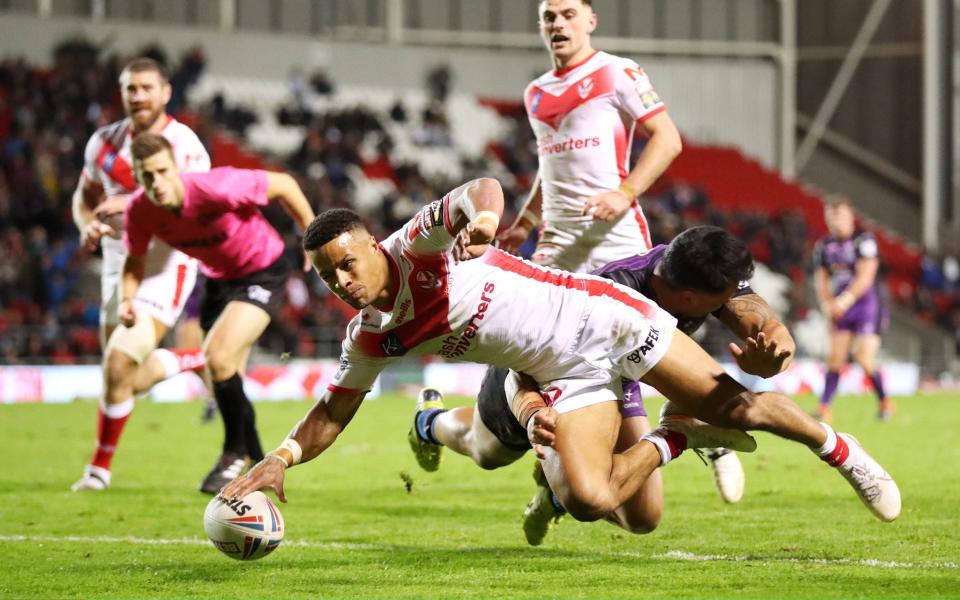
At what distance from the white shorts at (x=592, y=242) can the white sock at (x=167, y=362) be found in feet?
10.1

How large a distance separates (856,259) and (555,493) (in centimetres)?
1126

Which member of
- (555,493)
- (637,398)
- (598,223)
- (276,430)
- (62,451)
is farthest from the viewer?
(276,430)

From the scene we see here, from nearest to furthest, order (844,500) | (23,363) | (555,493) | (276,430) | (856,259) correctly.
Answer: (555,493), (844,500), (276,430), (856,259), (23,363)

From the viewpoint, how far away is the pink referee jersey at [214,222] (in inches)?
354

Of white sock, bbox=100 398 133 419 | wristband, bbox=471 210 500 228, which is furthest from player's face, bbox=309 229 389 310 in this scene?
white sock, bbox=100 398 133 419

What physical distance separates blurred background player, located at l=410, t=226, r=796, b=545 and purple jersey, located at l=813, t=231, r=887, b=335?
969 cm

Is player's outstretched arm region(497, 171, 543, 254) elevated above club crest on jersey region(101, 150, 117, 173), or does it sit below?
below

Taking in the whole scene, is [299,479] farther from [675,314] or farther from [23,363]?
[23,363]

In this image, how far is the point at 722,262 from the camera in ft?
20.6

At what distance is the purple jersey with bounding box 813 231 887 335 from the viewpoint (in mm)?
16672

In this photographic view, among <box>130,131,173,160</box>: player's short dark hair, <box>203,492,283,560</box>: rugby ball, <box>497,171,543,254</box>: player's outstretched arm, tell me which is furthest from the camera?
<box>130,131,173,160</box>: player's short dark hair

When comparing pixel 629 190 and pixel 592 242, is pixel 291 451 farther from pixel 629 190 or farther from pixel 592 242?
pixel 592 242

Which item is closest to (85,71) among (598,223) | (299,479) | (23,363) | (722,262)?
(23,363)

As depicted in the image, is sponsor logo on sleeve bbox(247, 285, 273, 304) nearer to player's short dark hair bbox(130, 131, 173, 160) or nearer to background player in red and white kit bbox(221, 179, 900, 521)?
player's short dark hair bbox(130, 131, 173, 160)
